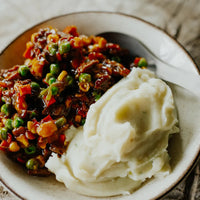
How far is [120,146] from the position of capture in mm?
3281

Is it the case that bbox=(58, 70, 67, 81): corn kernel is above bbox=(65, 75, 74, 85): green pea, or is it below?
above

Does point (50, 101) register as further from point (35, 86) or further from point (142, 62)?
point (142, 62)

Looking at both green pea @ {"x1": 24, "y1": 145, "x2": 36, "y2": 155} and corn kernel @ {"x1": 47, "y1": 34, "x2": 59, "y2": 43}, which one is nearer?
green pea @ {"x1": 24, "y1": 145, "x2": 36, "y2": 155}

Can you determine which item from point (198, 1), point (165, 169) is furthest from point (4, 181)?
point (198, 1)

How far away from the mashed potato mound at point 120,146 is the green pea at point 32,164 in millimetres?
159

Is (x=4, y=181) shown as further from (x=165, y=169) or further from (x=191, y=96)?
(x=191, y=96)

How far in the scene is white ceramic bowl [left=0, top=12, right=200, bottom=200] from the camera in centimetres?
336

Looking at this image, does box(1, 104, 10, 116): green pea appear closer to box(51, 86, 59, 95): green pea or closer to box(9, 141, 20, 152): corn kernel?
box(9, 141, 20, 152): corn kernel

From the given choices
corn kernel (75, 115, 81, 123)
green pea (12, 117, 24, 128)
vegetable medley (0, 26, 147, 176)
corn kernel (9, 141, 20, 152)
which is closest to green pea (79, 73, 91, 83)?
vegetable medley (0, 26, 147, 176)

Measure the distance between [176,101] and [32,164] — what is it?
2150 millimetres

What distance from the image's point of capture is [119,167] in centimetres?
348

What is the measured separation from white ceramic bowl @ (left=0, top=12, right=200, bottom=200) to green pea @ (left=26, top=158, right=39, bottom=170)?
116 millimetres

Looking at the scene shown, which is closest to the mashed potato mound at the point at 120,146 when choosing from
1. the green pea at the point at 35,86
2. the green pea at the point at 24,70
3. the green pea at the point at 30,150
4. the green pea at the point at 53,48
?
the green pea at the point at 30,150

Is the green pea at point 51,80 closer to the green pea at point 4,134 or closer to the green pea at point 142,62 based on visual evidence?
the green pea at point 4,134
